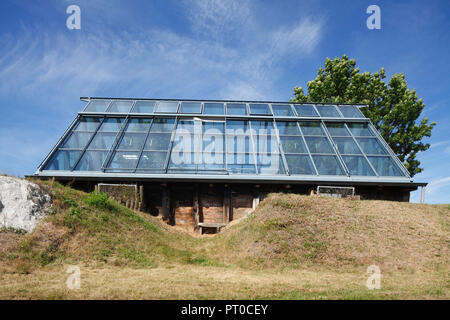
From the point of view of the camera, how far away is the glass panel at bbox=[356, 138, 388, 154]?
1617cm

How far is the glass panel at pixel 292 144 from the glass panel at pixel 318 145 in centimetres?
49

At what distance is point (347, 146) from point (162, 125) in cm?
1316

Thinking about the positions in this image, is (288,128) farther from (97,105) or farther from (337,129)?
(97,105)

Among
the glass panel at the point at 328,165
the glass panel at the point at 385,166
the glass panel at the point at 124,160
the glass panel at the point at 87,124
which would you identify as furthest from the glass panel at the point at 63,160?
the glass panel at the point at 385,166

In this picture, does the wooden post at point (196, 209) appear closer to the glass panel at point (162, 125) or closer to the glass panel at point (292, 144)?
the glass panel at point (162, 125)

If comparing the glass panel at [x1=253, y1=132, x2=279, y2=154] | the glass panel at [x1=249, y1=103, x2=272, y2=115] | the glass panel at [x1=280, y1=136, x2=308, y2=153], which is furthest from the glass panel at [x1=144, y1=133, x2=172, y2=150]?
the glass panel at [x1=280, y1=136, x2=308, y2=153]

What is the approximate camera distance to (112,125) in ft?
57.7

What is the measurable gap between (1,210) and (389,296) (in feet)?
40.5

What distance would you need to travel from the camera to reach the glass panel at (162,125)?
17.5 metres

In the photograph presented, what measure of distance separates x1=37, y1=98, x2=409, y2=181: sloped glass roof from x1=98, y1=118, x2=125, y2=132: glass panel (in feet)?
0.22
